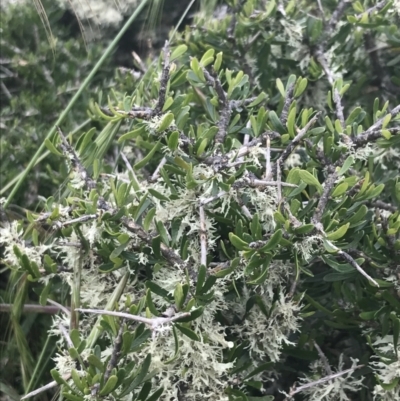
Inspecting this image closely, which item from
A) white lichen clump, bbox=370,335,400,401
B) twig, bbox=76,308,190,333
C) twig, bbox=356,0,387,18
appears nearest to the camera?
twig, bbox=76,308,190,333

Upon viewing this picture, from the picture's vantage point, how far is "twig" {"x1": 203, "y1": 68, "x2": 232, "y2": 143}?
1.42 feet

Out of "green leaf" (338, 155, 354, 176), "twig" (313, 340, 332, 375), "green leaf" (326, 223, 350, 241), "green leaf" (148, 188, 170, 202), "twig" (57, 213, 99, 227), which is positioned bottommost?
"twig" (313, 340, 332, 375)

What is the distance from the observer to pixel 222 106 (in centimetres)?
45

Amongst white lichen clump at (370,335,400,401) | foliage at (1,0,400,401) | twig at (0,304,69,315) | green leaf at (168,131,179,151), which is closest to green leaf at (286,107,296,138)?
foliage at (1,0,400,401)

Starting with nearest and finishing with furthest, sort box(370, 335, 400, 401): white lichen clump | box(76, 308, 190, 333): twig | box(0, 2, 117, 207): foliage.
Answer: box(76, 308, 190, 333): twig, box(370, 335, 400, 401): white lichen clump, box(0, 2, 117, 207): foliage

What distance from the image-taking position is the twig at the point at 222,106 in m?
0.43

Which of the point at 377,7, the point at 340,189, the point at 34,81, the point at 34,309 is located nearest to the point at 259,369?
the point at 340,189

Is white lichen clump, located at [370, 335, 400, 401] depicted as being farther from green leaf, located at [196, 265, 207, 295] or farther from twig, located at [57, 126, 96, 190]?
twig, located at [57, 126, 96, 190]

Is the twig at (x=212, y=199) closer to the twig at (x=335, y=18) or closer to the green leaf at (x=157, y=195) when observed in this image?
the green leaf at (x=157, y=195)

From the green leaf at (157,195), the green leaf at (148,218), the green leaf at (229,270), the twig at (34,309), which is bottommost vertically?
the twig at (34,309)

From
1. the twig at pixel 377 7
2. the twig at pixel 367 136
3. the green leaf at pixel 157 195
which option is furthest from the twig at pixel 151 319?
the twig at pixel 377 7

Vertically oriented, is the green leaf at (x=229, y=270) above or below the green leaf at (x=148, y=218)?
below

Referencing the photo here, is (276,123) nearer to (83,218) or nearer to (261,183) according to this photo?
(261,183)

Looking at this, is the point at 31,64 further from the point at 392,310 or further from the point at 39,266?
the point at 392,310
